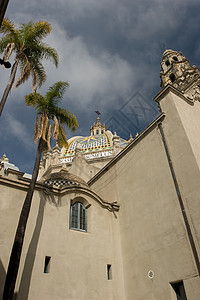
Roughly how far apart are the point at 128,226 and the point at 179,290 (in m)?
4.06

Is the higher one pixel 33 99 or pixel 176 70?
pixel 176 70

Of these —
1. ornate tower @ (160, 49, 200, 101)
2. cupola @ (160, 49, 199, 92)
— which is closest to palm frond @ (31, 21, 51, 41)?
ornate tower @ (160, 49, 200, 101)

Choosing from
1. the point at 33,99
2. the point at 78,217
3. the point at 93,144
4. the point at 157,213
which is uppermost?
the point at 93,144

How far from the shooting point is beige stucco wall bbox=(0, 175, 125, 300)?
9.24 m

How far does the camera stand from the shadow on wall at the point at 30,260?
28.3 ft

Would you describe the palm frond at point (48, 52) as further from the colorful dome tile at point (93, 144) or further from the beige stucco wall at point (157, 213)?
the colorful dome tile at point (93, 144)

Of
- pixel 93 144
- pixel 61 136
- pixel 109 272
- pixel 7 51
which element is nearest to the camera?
pixel 7 51

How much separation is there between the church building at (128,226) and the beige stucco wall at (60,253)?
0.04 metres

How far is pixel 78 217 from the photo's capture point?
40.0 feet

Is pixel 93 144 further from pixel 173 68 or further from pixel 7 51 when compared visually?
pixel 7 51

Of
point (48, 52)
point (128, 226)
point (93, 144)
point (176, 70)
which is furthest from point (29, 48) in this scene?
point (93, 144)

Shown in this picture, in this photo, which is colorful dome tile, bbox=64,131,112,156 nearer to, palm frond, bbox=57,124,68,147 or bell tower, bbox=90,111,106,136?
bell tower, bbox=90,111,106,136

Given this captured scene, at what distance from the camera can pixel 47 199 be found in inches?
453

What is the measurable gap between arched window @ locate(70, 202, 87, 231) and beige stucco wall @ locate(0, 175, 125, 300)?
0.31 meters
